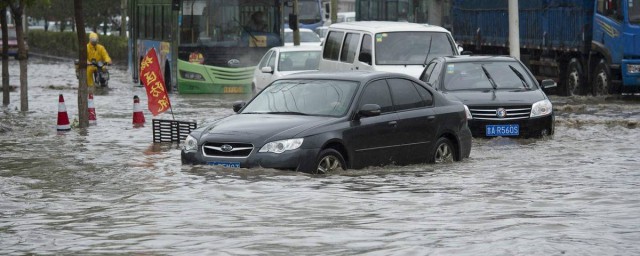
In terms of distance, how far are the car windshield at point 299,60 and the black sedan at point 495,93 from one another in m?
8.66

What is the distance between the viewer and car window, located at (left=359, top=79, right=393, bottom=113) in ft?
53.9

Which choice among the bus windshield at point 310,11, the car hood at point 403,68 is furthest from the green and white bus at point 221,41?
the bus windshield at point 310,11

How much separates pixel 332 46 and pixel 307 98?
11.4m

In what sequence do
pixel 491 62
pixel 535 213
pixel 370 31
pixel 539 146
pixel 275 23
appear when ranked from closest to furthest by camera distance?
pixel 535 213, pixel 539 146, pixel 491 62, pixel 370 31, pixel 275 23

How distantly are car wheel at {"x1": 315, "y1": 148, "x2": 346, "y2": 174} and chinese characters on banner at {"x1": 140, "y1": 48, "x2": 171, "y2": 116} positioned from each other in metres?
7.73

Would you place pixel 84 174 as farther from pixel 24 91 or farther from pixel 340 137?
pixel 24 91

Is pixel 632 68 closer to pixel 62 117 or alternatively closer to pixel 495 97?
pixel 495 97

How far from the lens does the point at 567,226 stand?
453 inches

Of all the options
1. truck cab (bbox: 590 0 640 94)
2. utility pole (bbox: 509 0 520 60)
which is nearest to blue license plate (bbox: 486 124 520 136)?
utility pole (bbox: 509 0 520 60)

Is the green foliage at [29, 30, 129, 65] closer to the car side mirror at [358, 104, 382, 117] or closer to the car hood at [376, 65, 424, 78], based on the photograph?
the car hood at [376, 65, 424, 78]

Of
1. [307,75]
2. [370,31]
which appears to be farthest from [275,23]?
[307,75]

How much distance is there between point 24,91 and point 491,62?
11.6m

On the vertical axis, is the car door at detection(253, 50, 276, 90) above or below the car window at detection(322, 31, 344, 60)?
below

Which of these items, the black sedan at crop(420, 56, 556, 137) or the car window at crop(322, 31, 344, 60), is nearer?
the black sedan at crop(420, 56, 556, 137)
